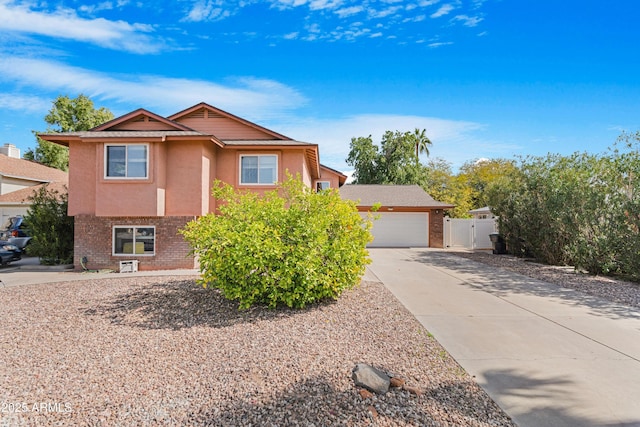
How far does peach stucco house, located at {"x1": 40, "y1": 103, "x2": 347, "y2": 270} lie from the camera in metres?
11.9

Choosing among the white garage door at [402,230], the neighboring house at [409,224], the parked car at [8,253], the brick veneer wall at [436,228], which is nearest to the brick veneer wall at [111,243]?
the parked car at [8,253]

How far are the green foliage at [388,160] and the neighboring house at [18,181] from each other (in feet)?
84.1

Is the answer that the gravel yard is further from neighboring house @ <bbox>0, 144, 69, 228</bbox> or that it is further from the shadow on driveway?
neighboring house @ <bbox>0, 144, 69, 228</bbox>

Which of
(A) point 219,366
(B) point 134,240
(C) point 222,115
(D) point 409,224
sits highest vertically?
(C) point 222,115

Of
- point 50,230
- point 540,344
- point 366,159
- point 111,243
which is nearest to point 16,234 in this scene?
point 50,230

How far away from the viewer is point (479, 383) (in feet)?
13.1

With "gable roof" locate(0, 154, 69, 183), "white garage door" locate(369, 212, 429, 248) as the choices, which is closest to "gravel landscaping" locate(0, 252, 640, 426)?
"white garage door" locate(369, 212, 429, 248)

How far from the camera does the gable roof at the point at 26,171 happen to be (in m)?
23.6

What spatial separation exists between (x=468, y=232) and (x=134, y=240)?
61.3 feet

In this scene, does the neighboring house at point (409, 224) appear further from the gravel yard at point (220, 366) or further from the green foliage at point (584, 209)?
the gravel yard at point (220, 366)

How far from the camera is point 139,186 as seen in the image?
11.9 metres

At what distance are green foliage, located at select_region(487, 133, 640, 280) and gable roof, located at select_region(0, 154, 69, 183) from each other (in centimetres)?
2997

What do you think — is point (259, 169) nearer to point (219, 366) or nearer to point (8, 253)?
point (8, 253)

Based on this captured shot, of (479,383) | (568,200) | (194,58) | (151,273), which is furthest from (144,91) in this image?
(568,200)
